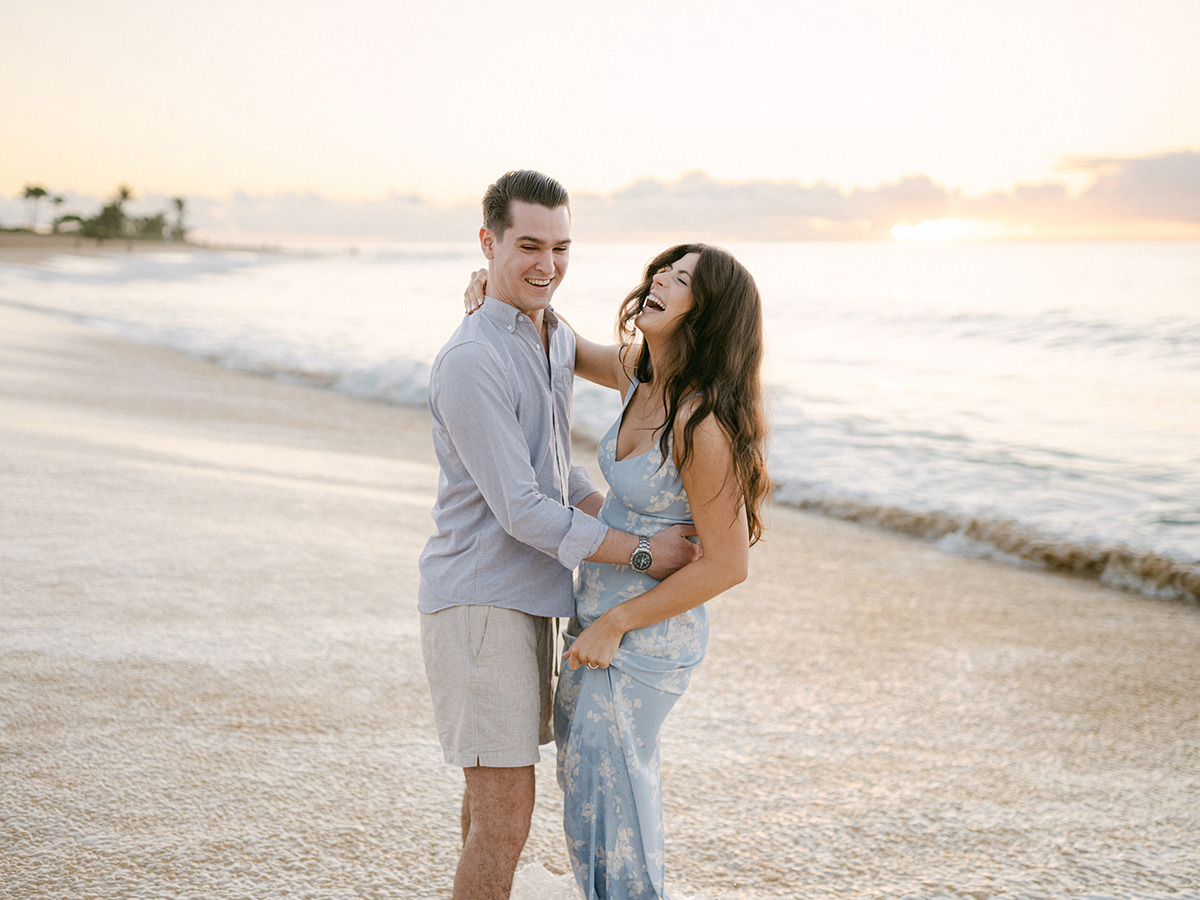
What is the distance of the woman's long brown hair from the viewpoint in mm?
2051

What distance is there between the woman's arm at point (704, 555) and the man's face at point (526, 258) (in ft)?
1.57

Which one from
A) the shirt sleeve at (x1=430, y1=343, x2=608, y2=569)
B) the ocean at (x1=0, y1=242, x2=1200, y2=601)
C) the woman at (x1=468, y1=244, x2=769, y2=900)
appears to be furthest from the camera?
the ocean at (x1=0, y1=242, x2=1200, y2=601)

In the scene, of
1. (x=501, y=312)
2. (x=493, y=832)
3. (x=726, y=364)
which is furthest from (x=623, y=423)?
(x=493, y=832)

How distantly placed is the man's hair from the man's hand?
33.4 inches

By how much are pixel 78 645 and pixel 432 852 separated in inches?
80.3

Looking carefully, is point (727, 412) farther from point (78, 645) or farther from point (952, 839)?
point (78, 645)

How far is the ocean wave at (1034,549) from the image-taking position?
6.38m

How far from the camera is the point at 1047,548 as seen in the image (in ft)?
22.8

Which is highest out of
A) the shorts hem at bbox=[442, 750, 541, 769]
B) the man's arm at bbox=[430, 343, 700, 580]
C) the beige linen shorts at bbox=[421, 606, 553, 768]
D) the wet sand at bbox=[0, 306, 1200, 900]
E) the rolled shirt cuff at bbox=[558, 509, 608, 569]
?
the man's arm at bbox=[430, 343, 700, 580]

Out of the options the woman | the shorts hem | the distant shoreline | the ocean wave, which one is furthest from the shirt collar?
the distant shoreline

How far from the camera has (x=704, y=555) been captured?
2.05 m

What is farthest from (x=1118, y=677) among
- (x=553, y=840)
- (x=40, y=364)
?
(x=40, y=364)

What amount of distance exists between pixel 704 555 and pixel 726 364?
0.46m

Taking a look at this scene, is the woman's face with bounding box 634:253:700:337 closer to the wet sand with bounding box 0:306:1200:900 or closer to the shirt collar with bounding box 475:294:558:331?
the shirt collar with bounding box 475:294:558:331
